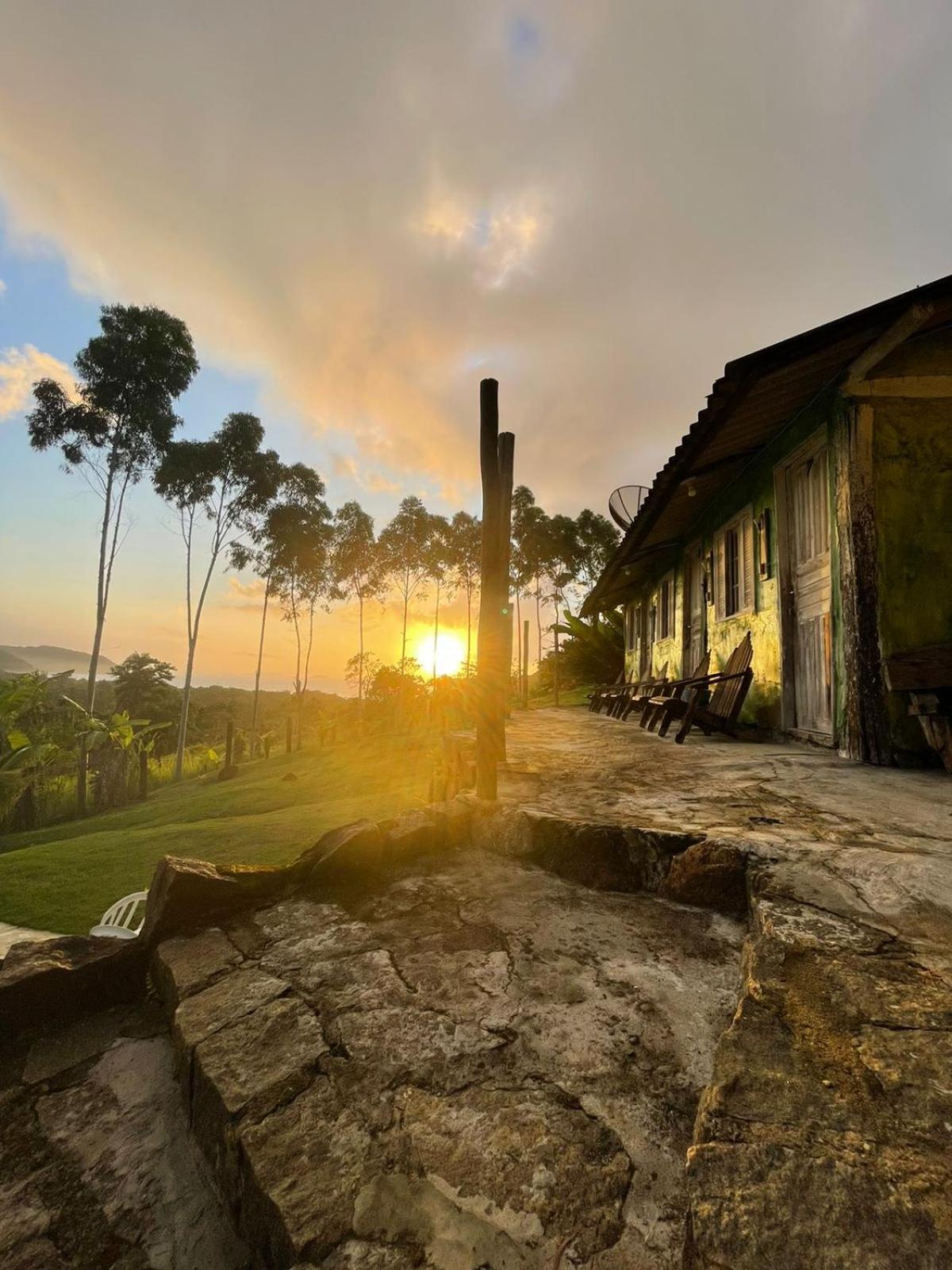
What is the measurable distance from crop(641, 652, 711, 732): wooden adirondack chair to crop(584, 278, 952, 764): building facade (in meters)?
0.77

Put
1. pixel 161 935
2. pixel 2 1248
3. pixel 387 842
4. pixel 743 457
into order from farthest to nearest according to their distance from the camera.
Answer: pixel 743 457, pixel 387 842, pixel 161 935, pixel 2 1248

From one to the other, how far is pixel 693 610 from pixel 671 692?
5.67 ft

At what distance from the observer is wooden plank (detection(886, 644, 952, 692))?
3535 millimetres

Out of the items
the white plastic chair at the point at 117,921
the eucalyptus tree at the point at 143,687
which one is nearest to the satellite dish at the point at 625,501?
the white plastic chair at the point at 117,921

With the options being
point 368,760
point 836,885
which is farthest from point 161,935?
point 368,760

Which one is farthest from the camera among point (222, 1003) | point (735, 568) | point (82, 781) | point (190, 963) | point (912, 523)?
point (82, 781)

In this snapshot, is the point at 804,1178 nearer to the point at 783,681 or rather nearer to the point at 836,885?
the point at 836,885

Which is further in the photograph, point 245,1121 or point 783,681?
point 783,681

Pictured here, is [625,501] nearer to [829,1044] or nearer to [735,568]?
[735,568]

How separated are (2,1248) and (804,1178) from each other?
164cm

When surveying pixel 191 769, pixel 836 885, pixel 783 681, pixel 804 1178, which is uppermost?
pixel 783 681

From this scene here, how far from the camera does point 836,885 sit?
1764 mm

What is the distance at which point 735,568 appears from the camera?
715 cm

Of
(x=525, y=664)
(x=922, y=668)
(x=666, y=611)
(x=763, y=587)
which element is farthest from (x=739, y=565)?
(x=525, y=664)
